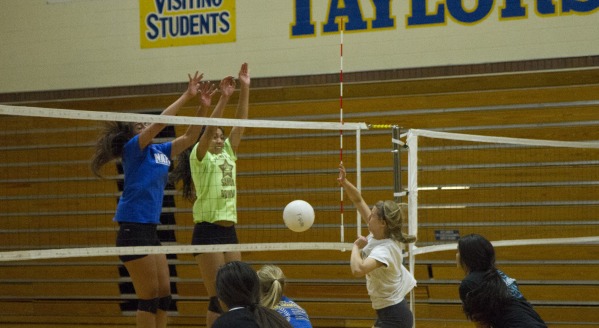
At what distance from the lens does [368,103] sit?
36.2 ft

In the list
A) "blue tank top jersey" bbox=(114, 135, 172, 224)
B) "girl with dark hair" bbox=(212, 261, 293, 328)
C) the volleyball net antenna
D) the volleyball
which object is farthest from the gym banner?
"girl with dark hair" bbox=(212, 261, 293, 328)

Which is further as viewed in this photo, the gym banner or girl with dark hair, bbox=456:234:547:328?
the gym banner

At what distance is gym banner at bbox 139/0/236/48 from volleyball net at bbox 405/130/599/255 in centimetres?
333

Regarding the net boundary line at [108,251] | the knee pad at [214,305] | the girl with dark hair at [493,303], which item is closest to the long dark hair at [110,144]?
the net boundary line at [108,251]

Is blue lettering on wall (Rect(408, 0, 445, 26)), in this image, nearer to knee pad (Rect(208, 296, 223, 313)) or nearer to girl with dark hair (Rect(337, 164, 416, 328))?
girl with dark hair (Rect(337, 164, 416, 328))

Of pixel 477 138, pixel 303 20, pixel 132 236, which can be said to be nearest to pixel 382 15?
pixel 303 20

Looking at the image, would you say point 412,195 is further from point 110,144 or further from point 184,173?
point 110,144

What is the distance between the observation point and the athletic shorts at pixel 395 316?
6.53 meters

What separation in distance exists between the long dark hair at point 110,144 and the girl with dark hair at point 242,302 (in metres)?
2.94

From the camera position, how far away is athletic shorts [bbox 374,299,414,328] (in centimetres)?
653

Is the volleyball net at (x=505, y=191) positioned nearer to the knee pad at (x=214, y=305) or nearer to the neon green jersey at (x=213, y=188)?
the neon green jersey at (x=213, y=188)

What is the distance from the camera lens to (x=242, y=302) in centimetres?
388

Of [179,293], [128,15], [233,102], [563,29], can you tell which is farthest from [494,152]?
[128,15]

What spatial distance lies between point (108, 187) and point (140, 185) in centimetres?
600
